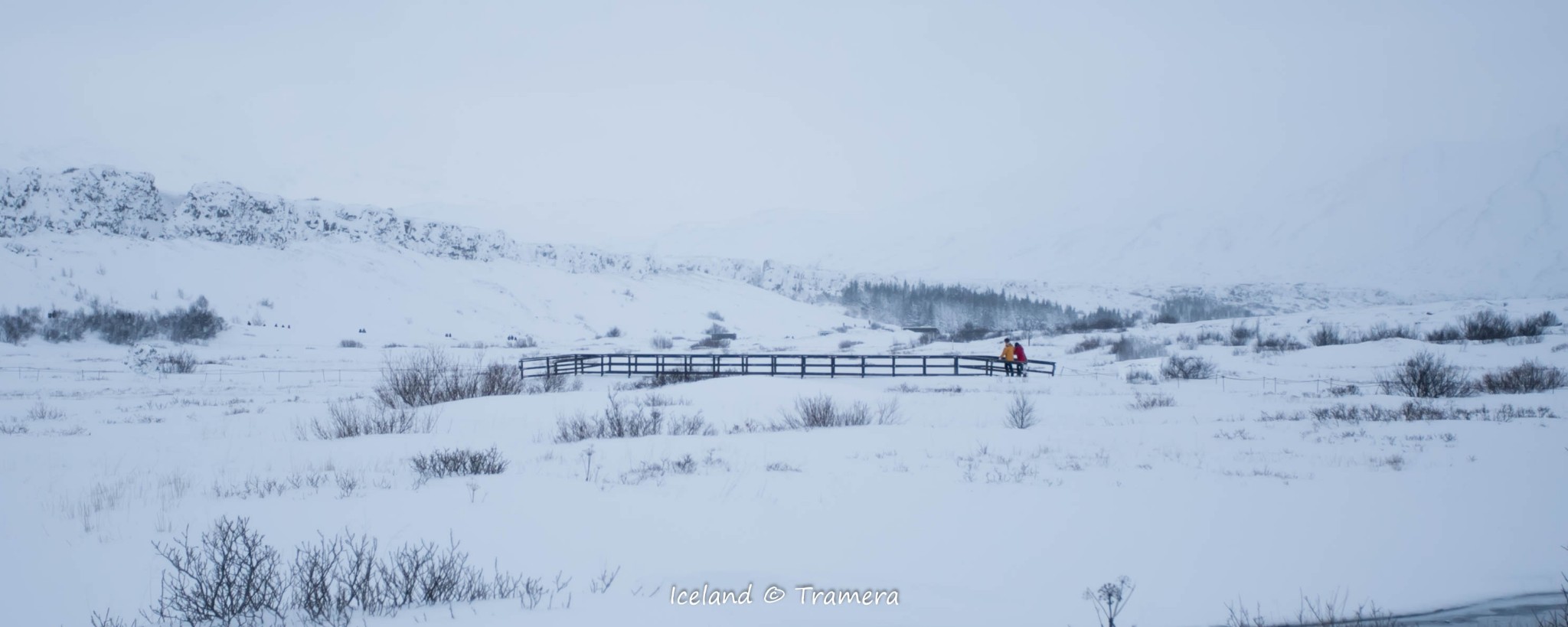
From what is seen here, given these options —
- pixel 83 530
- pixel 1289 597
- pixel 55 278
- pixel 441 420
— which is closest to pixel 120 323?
pixel 55 278

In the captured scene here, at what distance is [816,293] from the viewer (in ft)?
441

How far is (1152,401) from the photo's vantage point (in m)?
22.0

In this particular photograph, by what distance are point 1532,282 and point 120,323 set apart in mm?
246843

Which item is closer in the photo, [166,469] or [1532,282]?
[166,469]

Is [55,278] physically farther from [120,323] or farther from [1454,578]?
[1454,578]

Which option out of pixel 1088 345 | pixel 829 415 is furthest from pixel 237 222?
pixel 829 415

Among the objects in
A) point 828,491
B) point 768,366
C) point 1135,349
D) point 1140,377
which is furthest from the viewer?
point 1135,349

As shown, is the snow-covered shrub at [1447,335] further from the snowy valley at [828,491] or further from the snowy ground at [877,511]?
the snowy ground at [877,511]

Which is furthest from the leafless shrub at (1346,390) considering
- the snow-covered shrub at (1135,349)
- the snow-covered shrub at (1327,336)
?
the snow-covered shrub at (1327,336)

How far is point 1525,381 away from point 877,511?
22.7 meters

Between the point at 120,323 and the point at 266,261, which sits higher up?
the point at 266,261

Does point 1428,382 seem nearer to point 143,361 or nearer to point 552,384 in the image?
point 552,384

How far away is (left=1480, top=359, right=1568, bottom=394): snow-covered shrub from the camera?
70.4ft

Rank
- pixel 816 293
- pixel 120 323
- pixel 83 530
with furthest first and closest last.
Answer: pixel 816 293, pixel 120 323, pixel 83 530
